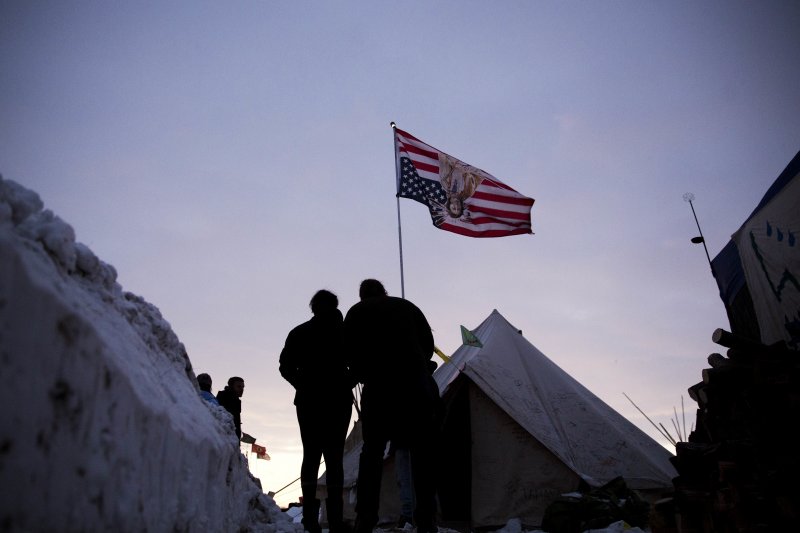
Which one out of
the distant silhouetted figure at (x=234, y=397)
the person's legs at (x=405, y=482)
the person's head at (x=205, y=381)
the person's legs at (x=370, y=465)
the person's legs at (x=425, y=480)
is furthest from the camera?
the distant silhouetted figure at (x=234, y=397)

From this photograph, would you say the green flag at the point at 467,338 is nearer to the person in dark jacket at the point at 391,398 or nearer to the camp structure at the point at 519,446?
the camp structure at the point at 519,446

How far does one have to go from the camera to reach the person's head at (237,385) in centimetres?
625

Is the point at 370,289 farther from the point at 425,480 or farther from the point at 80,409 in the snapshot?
the point at 80,409

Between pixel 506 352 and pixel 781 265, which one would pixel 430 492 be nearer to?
pixel 506 352

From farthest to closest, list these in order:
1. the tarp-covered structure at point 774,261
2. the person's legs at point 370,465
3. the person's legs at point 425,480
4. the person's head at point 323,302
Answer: the tarp-covered structure at point 774,261 < the person's head at point 323,302 < the person's legs at point 425,480 < the person's legs at point 370,465

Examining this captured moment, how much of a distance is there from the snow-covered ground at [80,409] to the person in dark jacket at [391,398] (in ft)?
4.20

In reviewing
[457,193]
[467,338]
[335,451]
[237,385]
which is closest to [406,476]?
[335,451]

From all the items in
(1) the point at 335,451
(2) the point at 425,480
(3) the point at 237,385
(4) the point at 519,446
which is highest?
(3) the point at 237,385

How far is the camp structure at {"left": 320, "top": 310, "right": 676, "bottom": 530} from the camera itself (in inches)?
217

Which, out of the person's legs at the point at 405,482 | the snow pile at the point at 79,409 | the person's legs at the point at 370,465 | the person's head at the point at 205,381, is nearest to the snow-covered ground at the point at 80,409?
the snow pile at the point at 79,409

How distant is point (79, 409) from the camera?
4.26 feet

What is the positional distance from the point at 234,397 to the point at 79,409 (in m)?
5.20

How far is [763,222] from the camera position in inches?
226

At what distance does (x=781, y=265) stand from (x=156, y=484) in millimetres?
6297
